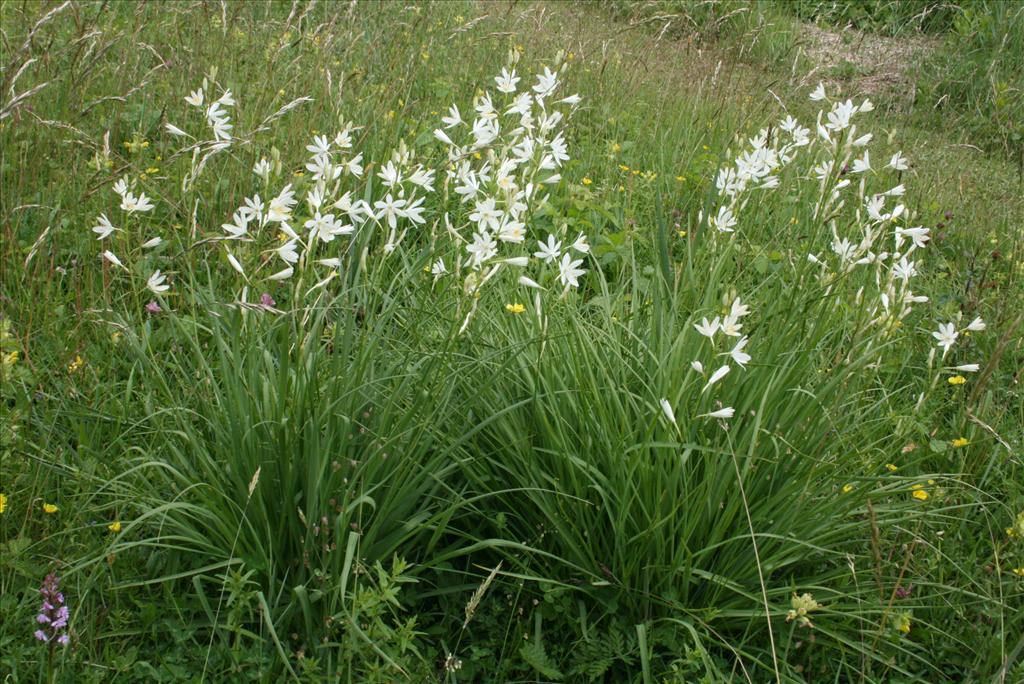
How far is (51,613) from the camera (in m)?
1.76

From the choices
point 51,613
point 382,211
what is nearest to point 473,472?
point 382,211

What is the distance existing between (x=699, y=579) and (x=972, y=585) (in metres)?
0.82

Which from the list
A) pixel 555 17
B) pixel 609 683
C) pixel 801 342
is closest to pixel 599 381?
pixel 801 342

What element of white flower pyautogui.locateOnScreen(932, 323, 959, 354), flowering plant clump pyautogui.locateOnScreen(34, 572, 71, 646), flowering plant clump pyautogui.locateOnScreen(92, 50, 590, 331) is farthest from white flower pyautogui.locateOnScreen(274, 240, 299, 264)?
white flower pyautogui.locateOnScreen(932, 323, 959, 354)

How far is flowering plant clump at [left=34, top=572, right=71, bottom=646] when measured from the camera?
1659 mm

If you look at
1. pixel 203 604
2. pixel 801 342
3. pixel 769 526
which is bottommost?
pixel 203 604

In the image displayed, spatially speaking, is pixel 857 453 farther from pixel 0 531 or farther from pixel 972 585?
pixel 0 531

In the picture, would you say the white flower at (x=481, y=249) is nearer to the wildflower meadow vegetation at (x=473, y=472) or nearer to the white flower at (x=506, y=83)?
the wildflower meadow vegetation at (x=473, y=472)

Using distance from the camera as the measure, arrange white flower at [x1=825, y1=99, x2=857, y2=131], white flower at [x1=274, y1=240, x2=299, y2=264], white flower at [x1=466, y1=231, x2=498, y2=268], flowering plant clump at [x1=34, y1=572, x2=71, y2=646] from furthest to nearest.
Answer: white flower at [x1=825, y1=99, x2=857, y2=131] → white flower at [x1=466, y1=231, x2=498, y2=268] → white flower at [x1=274, y1=240, x2=299, y2=264] → flowering plant clump at [x1=34, y1=572, x2=71, y2=646]

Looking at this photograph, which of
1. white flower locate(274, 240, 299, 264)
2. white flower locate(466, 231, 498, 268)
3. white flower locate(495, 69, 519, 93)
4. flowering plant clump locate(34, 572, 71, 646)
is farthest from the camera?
white flower locate(495, 69, 519, 93)

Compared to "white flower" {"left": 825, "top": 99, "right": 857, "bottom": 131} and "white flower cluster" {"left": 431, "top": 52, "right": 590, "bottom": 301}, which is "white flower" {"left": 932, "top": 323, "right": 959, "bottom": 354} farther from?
"white flower cluster" {"left": 431, "top": 52, "right": 590, "bottom": 301}

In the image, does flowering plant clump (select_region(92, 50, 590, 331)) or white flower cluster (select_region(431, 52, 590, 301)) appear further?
white flower cluster (select_region(431, 52, 590, 301))

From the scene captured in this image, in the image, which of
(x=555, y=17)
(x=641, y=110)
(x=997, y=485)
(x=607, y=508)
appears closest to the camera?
(x=607, y=508)

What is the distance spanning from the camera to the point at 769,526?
2203 mm
